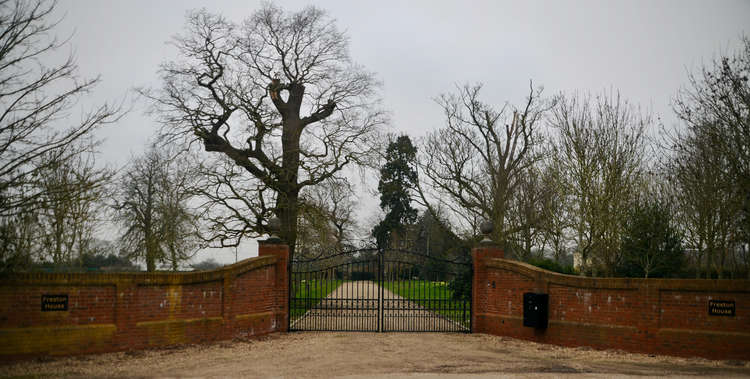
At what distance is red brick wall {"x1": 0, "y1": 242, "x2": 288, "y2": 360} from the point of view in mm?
9875

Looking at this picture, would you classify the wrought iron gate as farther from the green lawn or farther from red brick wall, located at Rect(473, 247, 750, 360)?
red brick wall, located at Rect(473, 247, 750, 360)

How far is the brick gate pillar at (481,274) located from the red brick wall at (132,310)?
5423mm

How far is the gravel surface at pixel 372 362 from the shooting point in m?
9.34

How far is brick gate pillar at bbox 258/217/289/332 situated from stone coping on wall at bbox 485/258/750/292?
5.45m

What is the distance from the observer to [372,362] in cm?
1048

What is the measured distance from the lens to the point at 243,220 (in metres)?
20.5

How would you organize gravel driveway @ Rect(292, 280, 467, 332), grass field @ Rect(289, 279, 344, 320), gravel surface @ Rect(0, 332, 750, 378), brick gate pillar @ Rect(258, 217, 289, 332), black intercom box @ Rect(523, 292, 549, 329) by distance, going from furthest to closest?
gravel driveway @ Rect(292, 280, 467, 332) < brick gate pillar @ Rect(258, 217, 289, 332) < grass field @ Rect(289, 279, 344, 320) < black intercom box @ Rect(523, 292, 549, 329) < gravel surface @ Rect(0, 332, 750, 378)

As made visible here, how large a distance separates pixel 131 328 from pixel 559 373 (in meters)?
7.90

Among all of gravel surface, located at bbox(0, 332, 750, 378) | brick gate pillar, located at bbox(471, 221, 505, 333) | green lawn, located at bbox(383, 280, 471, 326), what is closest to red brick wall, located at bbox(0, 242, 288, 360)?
gravel surface, located at bbox(0, 332, 750, 378)

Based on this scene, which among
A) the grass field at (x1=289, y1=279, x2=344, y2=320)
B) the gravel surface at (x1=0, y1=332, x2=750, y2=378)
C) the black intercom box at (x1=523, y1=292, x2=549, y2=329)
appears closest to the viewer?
the gravel surface at (x1=0, y1=332, x2=750, y2=378)

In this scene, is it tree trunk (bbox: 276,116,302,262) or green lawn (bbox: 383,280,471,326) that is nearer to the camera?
green lawn (bbox: 383,280,471,326)

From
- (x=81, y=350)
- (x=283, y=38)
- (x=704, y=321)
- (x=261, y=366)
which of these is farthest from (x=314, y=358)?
(x=283, y=38)

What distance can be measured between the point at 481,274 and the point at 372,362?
222 inches

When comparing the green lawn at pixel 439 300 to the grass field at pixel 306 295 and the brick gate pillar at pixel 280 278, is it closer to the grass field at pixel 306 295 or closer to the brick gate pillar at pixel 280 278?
the grass field at pixel 306 295
